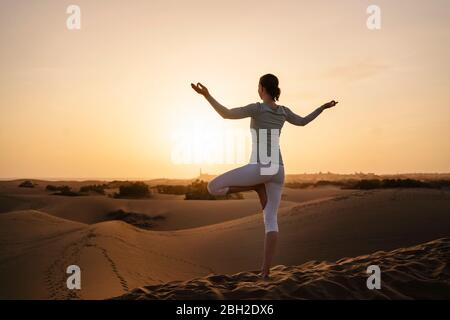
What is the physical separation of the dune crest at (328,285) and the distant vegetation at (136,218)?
53.3ft

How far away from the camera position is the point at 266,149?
6.14 metres

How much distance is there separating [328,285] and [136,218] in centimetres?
1873

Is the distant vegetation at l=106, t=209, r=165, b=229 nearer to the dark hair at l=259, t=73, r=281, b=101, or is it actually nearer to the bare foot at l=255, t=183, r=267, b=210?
the bare foot at l=255, t=183, r=267, b=210

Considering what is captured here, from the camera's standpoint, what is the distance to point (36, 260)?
34.9 feet

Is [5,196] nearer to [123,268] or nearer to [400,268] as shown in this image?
[123,268]

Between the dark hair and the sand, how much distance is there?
7.80ft

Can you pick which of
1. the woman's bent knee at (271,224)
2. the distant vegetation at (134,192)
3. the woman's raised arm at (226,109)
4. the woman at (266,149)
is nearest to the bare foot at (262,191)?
the woman at (266,149)

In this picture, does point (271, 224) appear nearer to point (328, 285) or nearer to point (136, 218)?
point (328, 285)

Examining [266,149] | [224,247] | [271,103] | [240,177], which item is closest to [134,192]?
[224,247]

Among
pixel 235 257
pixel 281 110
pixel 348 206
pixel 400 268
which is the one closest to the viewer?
pixel 281 110

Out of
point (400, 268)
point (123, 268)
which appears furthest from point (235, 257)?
point (400, 268)

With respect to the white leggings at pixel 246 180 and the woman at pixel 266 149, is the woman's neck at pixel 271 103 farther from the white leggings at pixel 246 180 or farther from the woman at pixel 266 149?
the white leggings at pixel 246 180

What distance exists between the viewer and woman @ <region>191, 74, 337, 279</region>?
5.94m
